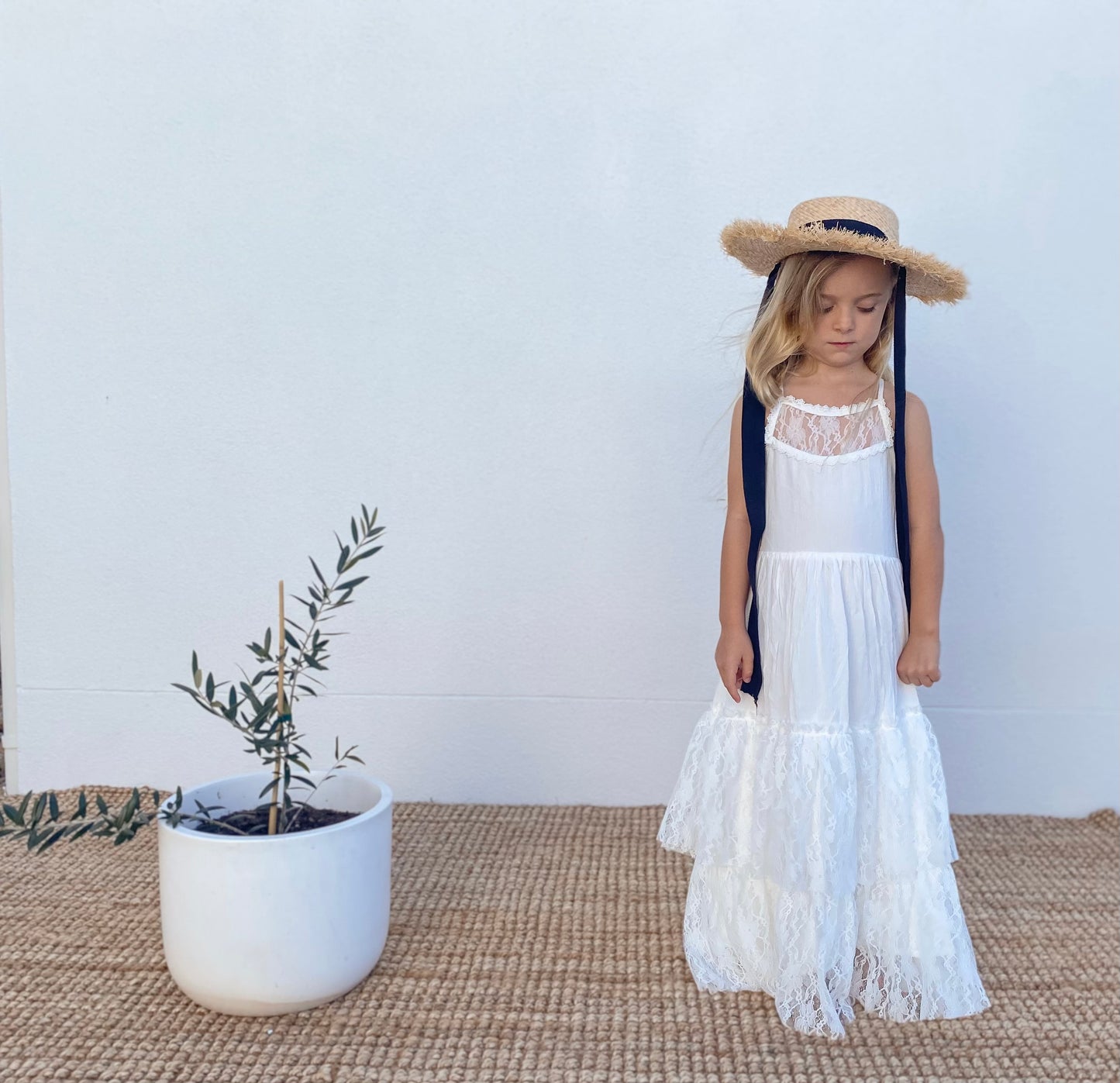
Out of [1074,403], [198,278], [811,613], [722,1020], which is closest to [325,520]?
[198,278]

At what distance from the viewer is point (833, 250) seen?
121cm

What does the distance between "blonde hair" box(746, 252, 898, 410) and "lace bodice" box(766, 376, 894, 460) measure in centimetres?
5

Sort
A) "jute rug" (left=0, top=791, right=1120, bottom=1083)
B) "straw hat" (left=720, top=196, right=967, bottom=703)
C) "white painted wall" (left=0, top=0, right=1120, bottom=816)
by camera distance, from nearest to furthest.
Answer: "jute rug" (left=0, top=791, right=1120, bottom=1083) < "straw hat" (left=720, top=196, right=967, bottom=703) < "white painted wall" (left=0, top=0, right=1120, bottom=816)

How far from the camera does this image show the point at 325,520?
182 cm

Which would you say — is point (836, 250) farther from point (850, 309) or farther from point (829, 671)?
point (829, 671)

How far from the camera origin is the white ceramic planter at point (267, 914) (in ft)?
3.58

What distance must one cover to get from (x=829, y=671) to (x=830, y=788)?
0.46 ft

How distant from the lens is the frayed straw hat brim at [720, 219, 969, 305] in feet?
3.78

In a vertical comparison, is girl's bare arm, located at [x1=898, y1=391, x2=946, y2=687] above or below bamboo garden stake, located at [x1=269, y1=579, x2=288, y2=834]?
above

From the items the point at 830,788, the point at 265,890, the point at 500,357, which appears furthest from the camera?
the point at 500,357

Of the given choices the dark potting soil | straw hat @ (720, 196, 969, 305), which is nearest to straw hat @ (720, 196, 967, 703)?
straw hat @ (720, 196, 969, 305)

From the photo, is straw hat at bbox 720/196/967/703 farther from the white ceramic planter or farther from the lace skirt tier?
the white ceramic planter

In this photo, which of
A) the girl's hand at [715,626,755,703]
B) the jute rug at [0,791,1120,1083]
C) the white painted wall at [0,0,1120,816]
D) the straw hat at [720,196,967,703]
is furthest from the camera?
the white painted wall at [0,0,1120,816]

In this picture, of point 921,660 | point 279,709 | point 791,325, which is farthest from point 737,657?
point 279,709
